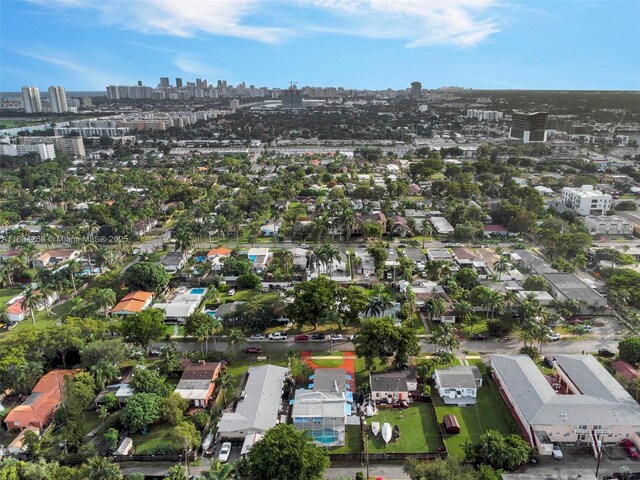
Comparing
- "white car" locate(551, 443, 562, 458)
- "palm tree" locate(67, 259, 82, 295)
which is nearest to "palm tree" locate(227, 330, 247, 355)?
"white car" locate(551, 443, 562, 458)

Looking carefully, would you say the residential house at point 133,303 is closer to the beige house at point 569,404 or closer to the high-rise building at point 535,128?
the beige house at point 569,404

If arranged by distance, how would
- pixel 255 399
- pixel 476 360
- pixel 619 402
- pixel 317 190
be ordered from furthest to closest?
pixel 317 190, pixel 476 360, pixel 255 399, pixel 619 402

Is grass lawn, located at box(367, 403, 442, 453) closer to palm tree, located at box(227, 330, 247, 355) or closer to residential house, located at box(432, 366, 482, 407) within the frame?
residential house, located at box(432, 366, 482, 407)

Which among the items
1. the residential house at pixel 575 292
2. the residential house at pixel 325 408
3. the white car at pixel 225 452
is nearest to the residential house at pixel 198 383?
the white car at pixel 225 452

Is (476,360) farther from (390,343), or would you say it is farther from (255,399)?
(255,399)

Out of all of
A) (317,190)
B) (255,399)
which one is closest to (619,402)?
(255,399)

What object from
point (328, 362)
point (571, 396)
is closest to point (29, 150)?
point (328, 362)
